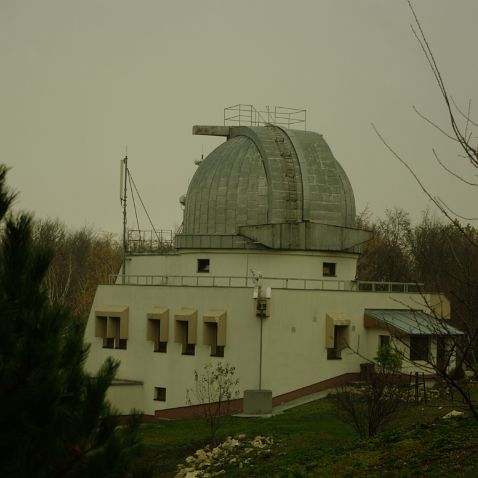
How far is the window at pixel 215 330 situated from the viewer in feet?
111

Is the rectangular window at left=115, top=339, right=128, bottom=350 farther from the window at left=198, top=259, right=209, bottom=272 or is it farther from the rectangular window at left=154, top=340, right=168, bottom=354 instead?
the window at left=198, top=259, right=209, bottom=272

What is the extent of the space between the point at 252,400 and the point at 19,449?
22625 mm

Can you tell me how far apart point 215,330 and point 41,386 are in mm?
24878

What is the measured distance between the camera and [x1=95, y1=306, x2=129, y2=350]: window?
37.5 metres

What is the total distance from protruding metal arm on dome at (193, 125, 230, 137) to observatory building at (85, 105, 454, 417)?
691mm

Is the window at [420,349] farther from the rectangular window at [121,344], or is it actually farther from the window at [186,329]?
the rectangular window at [121,344]

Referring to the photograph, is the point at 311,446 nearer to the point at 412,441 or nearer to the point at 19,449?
the point at 412,441

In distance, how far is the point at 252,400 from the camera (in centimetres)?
3189

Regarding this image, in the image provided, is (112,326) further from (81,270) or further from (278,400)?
(81,270)

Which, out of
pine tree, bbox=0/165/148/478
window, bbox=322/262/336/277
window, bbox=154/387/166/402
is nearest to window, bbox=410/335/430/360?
pine tree, bbox=0/165/148/478

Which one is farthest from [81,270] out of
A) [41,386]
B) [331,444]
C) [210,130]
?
[41,386]

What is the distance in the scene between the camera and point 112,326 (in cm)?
3800

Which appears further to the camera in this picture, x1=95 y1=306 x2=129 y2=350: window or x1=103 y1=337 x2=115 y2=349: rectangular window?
x1=103 y1=337 x2=115 y2=349: rectangular window

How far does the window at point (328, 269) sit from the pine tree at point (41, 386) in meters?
27.5
